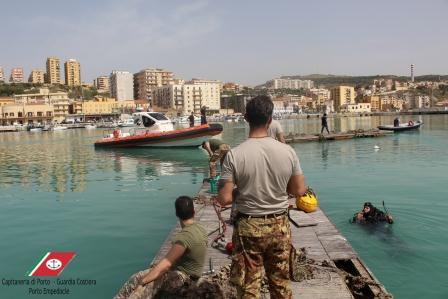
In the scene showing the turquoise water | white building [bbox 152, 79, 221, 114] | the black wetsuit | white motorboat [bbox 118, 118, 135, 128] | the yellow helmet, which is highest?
white building [bbox 152, 79, 221, 114]

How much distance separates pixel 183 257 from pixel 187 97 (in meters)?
167

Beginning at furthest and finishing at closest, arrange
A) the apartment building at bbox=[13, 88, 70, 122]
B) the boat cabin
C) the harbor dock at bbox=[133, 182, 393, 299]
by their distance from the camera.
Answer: the apartment building at bbox=[13, 88, 70, 122] < the boat cabin < the harbor dock at bbox=[133, 182, 393, 299]

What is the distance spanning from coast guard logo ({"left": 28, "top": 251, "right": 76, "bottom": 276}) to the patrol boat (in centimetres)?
2014

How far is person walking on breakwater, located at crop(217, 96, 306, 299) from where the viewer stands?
3215 mm

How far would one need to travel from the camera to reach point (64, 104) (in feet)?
451

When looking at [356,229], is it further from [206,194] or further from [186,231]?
[186,231]

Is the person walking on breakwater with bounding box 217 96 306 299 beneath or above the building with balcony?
beneath

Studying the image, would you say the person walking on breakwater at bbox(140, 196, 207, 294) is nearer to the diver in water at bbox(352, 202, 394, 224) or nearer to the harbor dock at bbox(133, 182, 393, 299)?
the harbor dock at bbox(133, 182, 393, 299)

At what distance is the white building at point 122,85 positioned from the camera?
186 meters

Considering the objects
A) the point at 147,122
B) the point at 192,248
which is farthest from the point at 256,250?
the point at 147,122

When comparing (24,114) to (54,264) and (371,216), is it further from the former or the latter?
(371,216)

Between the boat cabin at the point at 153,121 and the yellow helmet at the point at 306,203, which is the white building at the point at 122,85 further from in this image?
the yellow helmet at the point at 306,203

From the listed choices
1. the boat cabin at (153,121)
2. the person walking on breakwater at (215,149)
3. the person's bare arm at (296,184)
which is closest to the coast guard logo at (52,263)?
the person walking on breakwater at (215,149)

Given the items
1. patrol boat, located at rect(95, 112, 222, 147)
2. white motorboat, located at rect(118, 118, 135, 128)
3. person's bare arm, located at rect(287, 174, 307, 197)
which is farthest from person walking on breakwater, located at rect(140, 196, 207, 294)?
white motorboat, located at rect(118, 118, 135, 128)
